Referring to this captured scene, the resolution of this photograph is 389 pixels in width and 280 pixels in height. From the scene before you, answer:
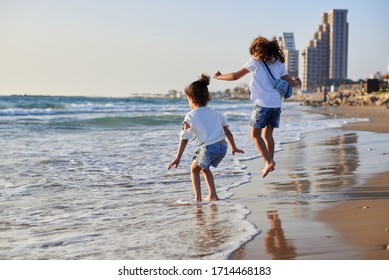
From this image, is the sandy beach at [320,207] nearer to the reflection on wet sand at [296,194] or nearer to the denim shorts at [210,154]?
the reflection on wet sand at [296,194]

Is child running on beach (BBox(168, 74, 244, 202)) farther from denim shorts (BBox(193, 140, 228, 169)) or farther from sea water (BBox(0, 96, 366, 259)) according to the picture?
sea water (BBox(0, 96, 366, 259))

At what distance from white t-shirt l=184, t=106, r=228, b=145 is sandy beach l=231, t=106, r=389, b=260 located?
22.2 inches

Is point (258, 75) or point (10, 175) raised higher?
point (258, 75)

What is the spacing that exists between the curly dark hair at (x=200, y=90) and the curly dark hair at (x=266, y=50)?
62 centimetres

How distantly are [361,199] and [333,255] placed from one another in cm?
→ 167

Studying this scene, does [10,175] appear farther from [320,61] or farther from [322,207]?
[320,61]

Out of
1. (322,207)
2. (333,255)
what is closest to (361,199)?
(322,207)

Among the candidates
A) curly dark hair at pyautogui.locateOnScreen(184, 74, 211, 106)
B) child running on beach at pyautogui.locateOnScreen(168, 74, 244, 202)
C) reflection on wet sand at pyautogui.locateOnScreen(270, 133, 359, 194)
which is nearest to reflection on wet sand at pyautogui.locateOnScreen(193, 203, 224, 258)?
child running on beach at pyautogui.locateOnScreen(168, 74, 244, 202)

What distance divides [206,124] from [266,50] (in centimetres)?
92

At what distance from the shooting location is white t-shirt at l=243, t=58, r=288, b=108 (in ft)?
16.9

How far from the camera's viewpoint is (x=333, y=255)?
9.59 feet

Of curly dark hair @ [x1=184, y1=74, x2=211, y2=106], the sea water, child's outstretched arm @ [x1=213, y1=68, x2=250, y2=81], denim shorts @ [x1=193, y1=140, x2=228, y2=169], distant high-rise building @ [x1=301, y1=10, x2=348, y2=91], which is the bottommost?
the sea water

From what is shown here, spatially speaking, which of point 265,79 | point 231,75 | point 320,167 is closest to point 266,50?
point 265,79

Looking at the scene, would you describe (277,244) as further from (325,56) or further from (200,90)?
(325,56)
